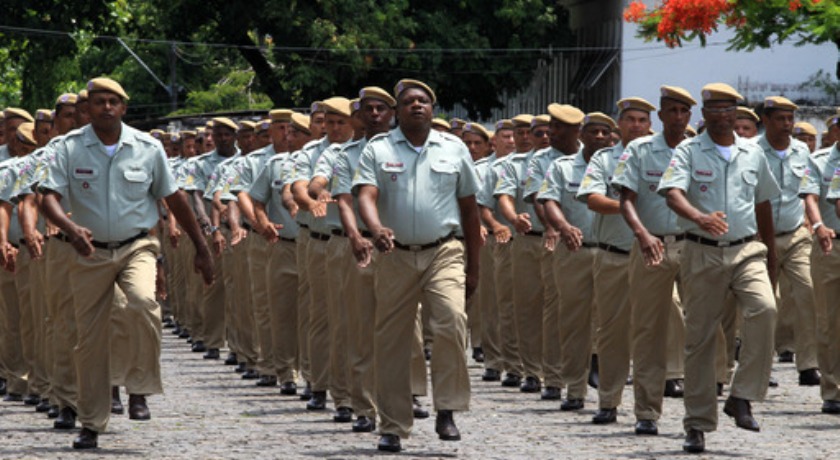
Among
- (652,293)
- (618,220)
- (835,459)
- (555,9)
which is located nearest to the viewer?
(835,459)

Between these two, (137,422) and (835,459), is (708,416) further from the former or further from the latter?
(137,422)

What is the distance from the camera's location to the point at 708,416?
12.1 metres

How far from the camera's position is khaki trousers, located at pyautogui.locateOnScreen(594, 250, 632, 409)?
14086mm

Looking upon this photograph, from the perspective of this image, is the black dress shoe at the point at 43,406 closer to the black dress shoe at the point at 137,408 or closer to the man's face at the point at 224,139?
the black dress shoe at the point at 137,408

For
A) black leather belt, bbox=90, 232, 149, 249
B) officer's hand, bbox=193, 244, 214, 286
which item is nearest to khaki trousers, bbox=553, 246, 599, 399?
officer's hand, bbox=193, 244, 214, 286

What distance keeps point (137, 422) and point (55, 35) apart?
3570cm

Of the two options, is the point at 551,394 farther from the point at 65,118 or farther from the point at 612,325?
the point at 65,118

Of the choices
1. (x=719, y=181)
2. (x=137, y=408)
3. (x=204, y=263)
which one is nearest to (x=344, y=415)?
(x=137, y=408)

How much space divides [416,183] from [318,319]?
3278 mm

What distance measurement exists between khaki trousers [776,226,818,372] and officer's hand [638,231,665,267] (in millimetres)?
4729

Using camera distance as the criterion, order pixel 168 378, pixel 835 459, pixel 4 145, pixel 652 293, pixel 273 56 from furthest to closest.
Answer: pixel 273 56 < pixel 168 378 < pixel 4 145 < pixel 652 293 < pixel 835 459

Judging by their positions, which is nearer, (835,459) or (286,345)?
(835,459)

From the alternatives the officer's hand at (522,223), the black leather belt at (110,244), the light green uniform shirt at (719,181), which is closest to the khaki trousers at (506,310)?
the officer's hand at (522,223)

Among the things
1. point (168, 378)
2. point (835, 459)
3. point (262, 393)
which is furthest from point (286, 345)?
point (835, 459)
